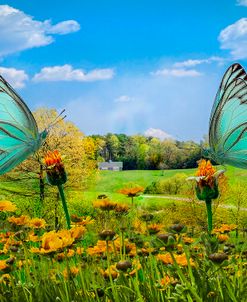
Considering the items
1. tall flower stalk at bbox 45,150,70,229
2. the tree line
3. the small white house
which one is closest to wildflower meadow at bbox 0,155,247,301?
tall flower stalk at bbox 45,150,70,229

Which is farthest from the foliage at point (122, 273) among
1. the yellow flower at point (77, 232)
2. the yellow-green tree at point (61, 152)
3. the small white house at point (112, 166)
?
the small white house at point (112, 166)

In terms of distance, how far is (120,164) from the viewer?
6862 centimetres

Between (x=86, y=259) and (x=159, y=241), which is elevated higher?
(x=159, y=241)

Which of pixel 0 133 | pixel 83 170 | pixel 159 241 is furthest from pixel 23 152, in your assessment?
pixel 83 170

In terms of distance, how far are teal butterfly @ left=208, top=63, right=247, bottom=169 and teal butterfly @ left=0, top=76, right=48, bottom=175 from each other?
52.3 inches

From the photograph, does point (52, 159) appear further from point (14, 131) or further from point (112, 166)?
point (112, 166)

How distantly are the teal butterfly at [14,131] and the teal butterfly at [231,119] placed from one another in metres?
1.33

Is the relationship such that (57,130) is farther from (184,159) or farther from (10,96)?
(184,159)

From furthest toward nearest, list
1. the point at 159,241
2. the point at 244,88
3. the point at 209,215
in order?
the point at 244,88 < the point at 209,215 < the point at 159,241

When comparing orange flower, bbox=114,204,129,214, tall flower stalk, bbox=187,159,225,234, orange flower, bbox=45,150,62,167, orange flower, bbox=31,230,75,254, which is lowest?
orange flower, bbox=31,230,75,254

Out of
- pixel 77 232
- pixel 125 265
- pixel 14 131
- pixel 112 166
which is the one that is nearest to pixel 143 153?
pixel 112 166

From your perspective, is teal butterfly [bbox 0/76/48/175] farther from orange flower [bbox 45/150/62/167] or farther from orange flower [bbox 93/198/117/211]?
orange flower [bbox 93/198/117/211]

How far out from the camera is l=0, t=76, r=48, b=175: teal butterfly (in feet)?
13.6

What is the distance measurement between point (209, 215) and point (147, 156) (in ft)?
208
